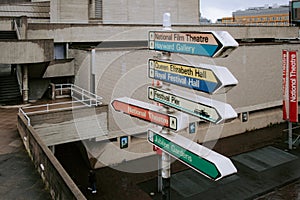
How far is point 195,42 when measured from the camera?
698cm

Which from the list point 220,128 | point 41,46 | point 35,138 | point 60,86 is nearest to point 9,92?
point 60,86

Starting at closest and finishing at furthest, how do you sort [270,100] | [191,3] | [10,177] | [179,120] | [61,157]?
1. [179,120]
2. [10,177]
3. [61,157]
4. [270,100]
5. [191,3]

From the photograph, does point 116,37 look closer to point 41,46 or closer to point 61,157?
point 41,46

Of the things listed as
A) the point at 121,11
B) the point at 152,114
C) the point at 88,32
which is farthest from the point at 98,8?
the point at 152,114

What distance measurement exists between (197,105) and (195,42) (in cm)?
134

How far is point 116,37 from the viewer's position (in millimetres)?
25500

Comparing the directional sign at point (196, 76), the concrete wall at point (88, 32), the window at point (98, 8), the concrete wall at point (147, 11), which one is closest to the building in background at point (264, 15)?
the concrete wall at point (147, 11)

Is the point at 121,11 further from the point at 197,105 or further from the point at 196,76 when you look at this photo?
the point at 197,105

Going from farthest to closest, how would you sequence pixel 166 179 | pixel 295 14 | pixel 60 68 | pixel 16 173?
pixel 295 14 → pixel 60 68 → pixel 16 173 → pixel 166 179

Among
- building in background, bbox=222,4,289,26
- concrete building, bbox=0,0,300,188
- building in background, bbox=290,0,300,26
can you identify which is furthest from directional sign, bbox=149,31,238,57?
building in background, bbox=222,4,289,26

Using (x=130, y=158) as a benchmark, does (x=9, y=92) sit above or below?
above

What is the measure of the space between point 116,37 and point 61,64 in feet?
18.1

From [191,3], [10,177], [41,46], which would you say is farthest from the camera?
[191,3]

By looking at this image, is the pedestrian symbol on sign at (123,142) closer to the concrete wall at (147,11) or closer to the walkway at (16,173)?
the walkway at (16,173)
